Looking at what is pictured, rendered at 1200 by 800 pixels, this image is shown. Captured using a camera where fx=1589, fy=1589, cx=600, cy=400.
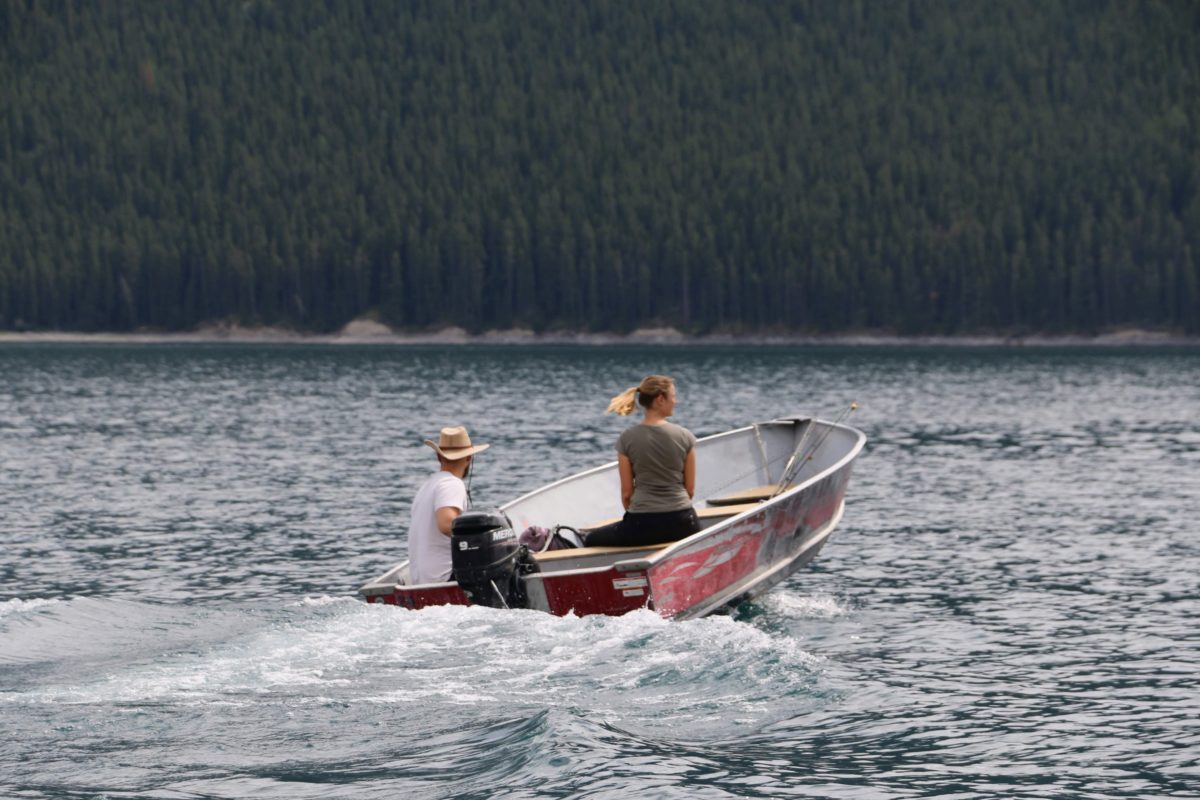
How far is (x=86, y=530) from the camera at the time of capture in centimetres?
2697

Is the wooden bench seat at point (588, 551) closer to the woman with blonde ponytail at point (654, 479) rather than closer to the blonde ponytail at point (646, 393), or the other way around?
the woman with blonde ponytail at point (654, 479)

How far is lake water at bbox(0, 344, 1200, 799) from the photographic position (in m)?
11.4

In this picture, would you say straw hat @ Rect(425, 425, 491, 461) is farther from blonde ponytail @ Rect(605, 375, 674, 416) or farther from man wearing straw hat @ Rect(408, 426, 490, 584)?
blonde ponytail @ Rect(605, 375, 674, 416)

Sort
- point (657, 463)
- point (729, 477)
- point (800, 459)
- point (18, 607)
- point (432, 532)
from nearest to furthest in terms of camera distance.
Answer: point (432, 532), point (657, 463), point (18, 607), point (729, 477), point (800, 459)

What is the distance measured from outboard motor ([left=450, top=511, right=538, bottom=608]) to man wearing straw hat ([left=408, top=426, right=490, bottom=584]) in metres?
0.29

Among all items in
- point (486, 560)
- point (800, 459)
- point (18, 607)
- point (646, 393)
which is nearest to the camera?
point (486, 560)

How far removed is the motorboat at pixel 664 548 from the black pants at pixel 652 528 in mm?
104

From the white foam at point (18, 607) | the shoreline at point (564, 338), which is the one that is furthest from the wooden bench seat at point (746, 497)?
the shoreline at point (564, 338)

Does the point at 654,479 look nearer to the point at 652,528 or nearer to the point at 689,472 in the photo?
the point at 689,472

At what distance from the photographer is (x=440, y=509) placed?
15.5m

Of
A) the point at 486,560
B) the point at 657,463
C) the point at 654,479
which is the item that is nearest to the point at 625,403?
the point at 657,463

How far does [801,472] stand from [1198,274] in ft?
496

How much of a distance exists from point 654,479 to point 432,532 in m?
2.39

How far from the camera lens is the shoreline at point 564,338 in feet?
532
